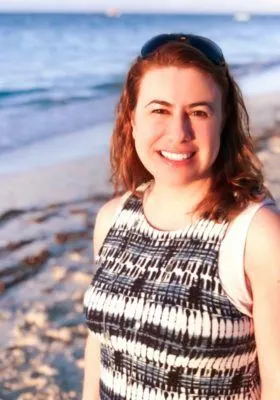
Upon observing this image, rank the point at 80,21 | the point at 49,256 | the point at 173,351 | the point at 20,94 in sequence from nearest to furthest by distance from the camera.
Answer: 1. the point at 173,351
2. the point at 49,256
3. the point at 20,94
4. the point at 80,21

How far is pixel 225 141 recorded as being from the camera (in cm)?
242

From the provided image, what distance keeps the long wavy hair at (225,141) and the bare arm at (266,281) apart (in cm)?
13

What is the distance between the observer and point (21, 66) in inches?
1018

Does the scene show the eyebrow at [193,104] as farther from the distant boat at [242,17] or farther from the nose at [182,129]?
the distant boat at [242,17]

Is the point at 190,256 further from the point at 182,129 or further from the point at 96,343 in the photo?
the point at 96,343

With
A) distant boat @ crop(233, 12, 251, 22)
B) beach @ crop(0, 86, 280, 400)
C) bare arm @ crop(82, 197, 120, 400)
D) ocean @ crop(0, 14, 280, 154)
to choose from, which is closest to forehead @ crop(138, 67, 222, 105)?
bare arm @ crop(82, 197, 120, 400)

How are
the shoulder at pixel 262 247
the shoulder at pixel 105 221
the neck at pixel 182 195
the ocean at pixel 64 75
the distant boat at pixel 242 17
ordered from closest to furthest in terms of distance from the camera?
the shoulder at pixel 262 247 → the neck at pixel 182 195 → the shoulder at pixel 105 221 → the ocean at pixel 64 75 → the distant boat at pixel 242 17

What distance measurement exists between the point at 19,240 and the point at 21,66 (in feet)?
65.1

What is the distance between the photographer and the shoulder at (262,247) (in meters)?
2.06

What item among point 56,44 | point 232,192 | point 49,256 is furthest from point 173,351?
point 56,44

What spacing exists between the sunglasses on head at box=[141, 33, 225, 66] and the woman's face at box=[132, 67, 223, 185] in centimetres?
7

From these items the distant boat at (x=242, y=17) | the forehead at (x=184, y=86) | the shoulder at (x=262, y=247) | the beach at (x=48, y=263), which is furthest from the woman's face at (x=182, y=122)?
the distant boat at (x=242, y=17)

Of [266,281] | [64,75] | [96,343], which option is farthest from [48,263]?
[64,75]

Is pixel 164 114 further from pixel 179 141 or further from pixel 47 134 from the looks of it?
pixel 47 134
